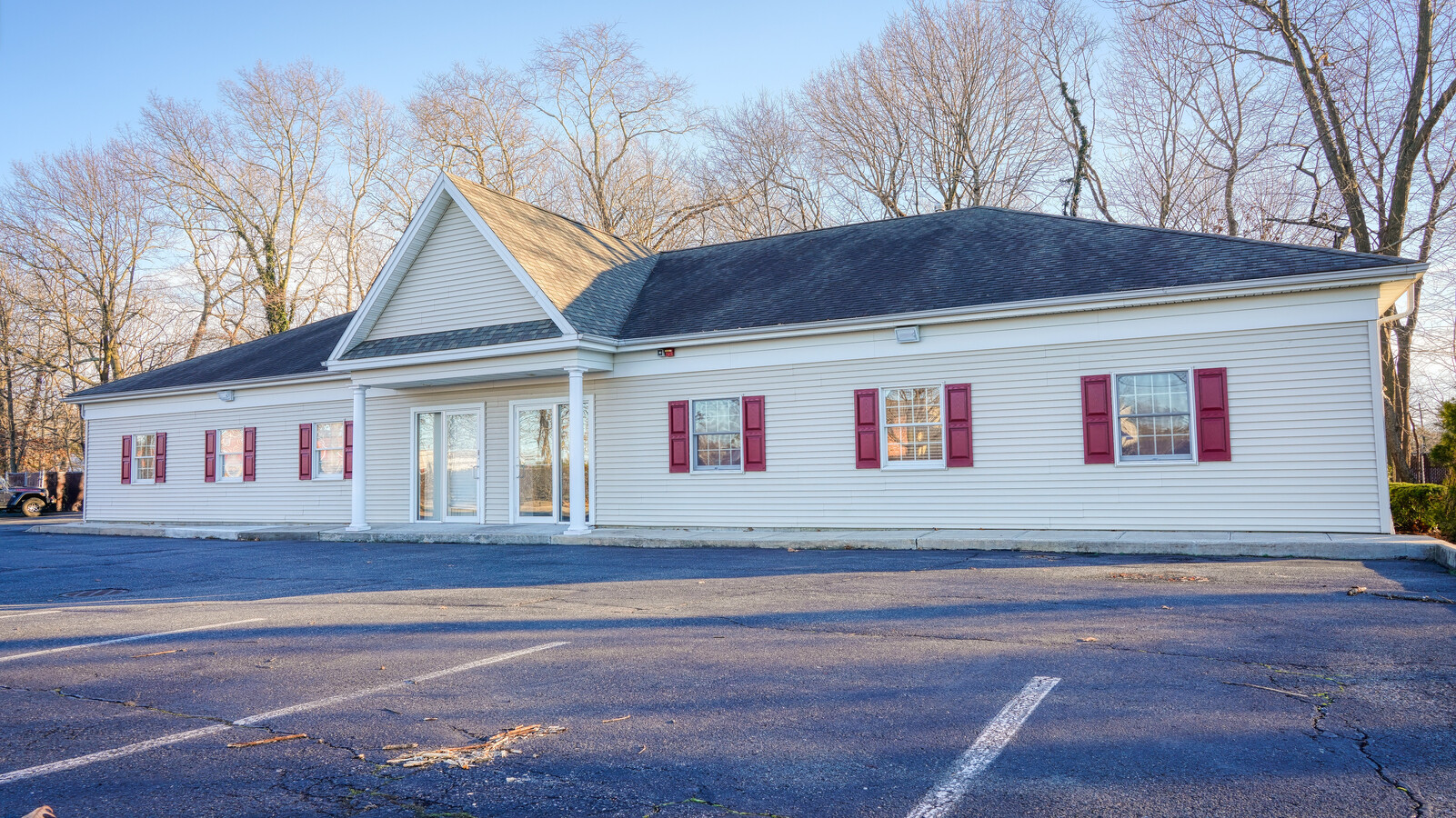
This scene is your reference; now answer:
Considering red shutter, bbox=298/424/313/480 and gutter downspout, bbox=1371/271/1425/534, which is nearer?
gutter downspout, bbox=1371/271/1425/534

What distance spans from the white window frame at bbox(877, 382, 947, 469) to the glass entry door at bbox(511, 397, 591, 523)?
18.6 ft

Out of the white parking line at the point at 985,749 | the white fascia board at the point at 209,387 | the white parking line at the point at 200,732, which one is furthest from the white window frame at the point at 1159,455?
the white fascia board at the point at 209,387

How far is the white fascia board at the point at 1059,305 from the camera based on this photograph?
1146cm

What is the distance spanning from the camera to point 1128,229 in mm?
14930

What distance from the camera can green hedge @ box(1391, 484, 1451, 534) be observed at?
40.9 ft

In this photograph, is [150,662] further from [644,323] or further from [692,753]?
[644,323]

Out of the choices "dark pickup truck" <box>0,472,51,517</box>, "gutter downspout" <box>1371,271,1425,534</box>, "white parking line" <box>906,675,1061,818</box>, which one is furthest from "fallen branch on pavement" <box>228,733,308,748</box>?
"dark pickup truck" <box>0,472,51,517</box>

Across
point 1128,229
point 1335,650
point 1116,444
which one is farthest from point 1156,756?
point 1128,229

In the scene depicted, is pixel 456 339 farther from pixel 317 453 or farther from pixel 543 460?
pixel 317 453

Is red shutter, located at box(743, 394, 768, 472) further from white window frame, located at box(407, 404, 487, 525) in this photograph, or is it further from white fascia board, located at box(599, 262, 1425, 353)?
white window frame, located at box(407, 404, 487, 525)

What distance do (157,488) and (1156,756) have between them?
24.9m

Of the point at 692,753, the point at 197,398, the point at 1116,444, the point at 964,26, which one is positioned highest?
the point at 964,26

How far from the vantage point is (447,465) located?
18.5 m

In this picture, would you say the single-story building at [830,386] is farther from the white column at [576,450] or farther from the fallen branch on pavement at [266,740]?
the fallen branch on pavement at [266,740]
